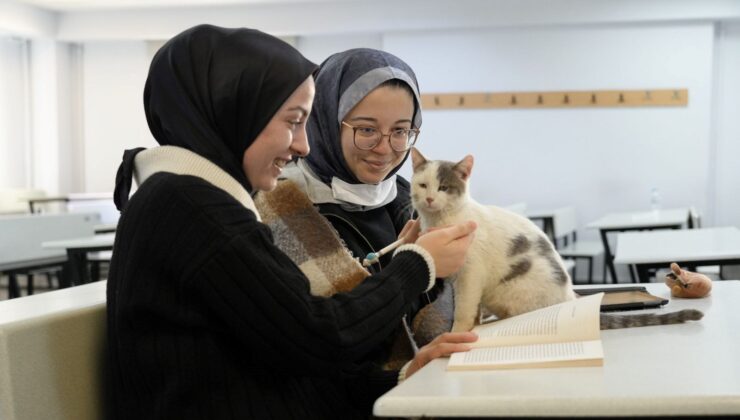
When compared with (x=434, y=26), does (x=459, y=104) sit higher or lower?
lower

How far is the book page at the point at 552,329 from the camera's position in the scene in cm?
119

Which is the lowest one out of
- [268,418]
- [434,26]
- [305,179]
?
[268,418]

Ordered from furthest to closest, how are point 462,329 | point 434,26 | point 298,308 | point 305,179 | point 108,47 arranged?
point 108,47
point 434,26
point 305,179
point 462,329
point 298,308

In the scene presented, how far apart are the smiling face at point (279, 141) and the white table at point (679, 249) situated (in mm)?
2110

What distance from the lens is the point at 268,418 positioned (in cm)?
112

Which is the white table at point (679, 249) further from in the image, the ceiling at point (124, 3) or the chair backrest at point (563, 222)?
the ceiling at point (124, 3)

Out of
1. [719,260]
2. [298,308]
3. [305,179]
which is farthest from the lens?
[719,260]

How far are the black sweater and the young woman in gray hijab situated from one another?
25.9 inches

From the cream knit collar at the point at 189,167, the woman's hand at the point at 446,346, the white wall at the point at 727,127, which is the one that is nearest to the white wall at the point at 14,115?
the white wall at the point at 727,127

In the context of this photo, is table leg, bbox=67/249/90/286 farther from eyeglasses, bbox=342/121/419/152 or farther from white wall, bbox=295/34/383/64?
white wall, bbox=295/34/383/64

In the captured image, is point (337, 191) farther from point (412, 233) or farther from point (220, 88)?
point (220, 88)

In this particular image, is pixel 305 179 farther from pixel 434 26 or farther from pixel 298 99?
pixel 434 26

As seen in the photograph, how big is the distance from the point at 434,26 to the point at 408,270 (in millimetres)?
7827

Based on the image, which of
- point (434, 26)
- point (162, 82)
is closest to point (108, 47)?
point (434, 26)
